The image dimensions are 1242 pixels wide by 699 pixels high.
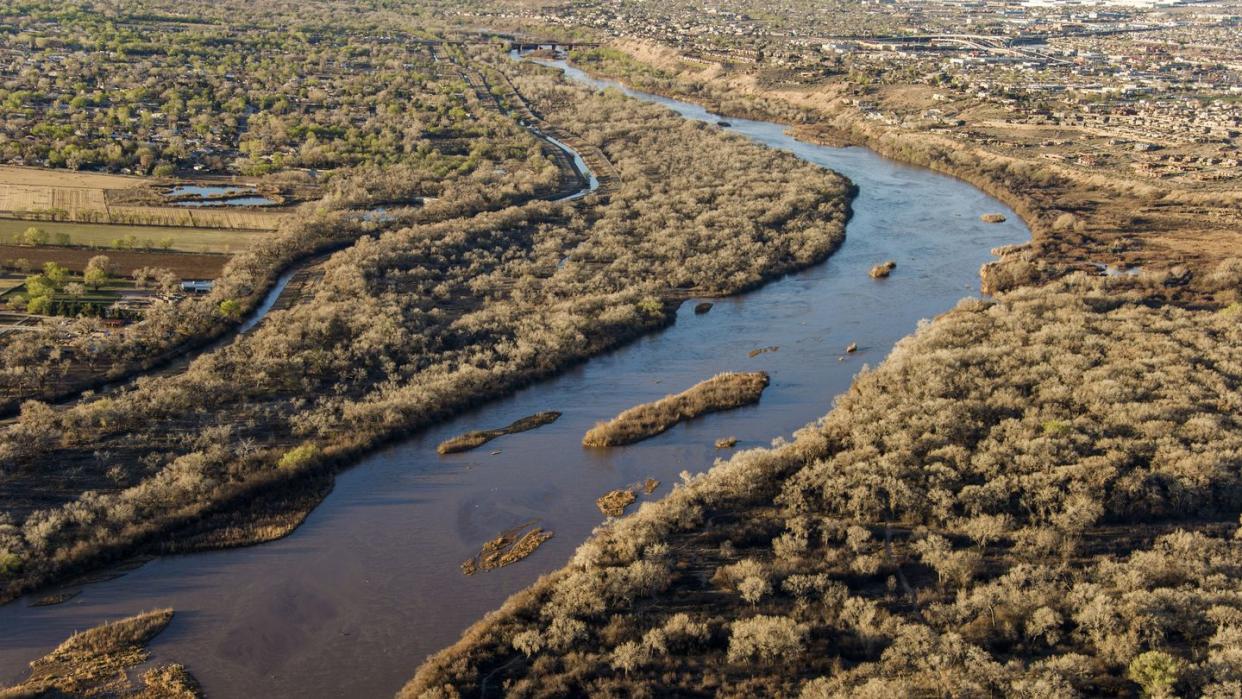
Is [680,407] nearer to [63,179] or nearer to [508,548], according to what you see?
[508,548]

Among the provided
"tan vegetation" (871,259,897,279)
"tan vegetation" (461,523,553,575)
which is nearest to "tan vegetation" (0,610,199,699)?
"tan vegetation" (461,523,553,575)

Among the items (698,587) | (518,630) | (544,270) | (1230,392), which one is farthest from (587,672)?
(544,270)

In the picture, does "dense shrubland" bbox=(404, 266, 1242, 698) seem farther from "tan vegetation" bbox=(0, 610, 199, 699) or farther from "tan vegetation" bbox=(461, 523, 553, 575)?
"tan vegetation" bbox=(0, 610, 199, 699)

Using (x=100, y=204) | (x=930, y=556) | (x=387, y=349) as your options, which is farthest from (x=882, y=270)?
(x=100, y=204)

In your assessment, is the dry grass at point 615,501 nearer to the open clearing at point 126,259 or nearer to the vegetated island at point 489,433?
the vegetated island at point 489,433

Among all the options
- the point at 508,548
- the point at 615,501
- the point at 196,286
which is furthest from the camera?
the point at 196,286

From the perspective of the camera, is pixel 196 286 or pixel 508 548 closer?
pixel 508 548
